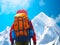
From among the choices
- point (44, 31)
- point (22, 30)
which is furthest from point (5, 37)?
point (44, 31)

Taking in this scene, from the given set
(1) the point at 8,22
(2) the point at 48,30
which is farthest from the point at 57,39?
(1) the point at 8,22

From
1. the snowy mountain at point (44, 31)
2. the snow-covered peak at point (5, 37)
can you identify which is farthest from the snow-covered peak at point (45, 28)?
the snow-covered peak at point (5, 37)

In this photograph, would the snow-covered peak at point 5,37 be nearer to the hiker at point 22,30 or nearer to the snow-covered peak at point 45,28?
the hiker at point 22,30

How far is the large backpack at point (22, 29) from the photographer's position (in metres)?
1.98

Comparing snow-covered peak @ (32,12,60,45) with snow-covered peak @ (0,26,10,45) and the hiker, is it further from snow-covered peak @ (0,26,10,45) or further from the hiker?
snow-covered peak @ (0,26,10,45)

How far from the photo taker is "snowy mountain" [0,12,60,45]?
206 cm

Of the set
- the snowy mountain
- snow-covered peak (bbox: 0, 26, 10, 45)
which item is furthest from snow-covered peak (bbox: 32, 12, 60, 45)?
snow-covered peak (bbox: 0, 26, 10, 45)

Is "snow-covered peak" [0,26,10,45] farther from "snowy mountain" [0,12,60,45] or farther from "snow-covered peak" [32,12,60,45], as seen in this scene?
"snow-covered peak" [32,12,60,45]

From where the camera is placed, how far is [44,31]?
207 centimetres

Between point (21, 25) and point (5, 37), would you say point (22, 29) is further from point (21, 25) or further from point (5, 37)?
point (5, 37)

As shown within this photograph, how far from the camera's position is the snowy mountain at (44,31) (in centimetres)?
206

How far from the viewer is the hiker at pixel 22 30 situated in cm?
199

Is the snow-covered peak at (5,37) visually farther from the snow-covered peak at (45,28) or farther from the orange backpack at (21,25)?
the snow-covered peak at (45,28)

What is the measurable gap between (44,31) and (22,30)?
193mm
